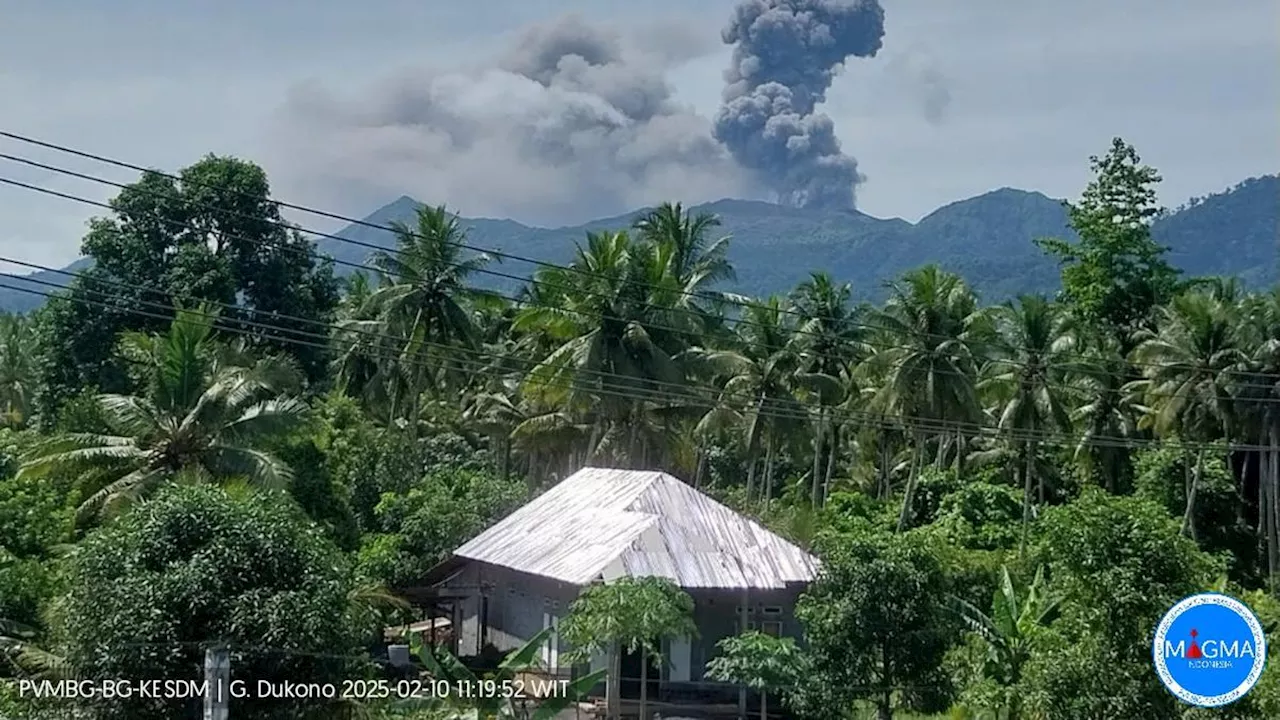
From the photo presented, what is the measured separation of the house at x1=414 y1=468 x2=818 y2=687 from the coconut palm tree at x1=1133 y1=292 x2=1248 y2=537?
68.5 feet

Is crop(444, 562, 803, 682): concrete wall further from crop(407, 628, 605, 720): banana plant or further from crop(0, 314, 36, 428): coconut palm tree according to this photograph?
crop(0, 314, 36, 428): coconut palm tree

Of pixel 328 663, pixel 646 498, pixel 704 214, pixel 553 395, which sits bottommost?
pixel 328 663

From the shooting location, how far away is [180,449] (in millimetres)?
25484

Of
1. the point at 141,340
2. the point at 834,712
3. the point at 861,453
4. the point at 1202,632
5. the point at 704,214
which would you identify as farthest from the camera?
the point at 861,453

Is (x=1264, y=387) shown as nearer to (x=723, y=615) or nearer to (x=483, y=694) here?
(x=723, y=615)

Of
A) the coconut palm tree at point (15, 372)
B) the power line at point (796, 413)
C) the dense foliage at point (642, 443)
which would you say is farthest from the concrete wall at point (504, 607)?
the coconut palm tree at point (15, 372)

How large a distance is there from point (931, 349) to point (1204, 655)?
23.7 m

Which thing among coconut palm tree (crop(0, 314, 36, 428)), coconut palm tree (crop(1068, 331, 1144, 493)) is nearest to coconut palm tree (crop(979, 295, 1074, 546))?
coconut palm tree (crop(1068, 331, 1144, 493))

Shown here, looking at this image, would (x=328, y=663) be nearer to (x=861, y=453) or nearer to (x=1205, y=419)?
(x=1205, y=419)

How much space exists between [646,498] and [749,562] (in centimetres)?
266

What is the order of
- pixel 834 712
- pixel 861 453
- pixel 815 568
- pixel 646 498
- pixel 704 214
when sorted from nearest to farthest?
pixel 834 712, pixel 815 568, pixel 646 498, pixel 704 214, pixel 861 453

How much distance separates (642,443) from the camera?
38969mm

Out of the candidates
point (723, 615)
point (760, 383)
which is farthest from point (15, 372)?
point (723, 615)

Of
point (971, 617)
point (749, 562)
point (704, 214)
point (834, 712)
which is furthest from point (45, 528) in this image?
point (704, 214)
